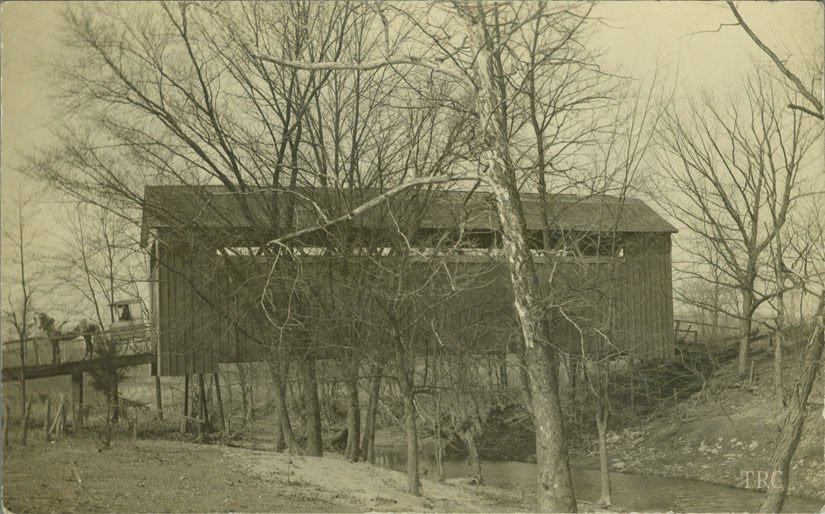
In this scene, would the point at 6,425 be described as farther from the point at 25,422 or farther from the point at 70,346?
the point at 70,346

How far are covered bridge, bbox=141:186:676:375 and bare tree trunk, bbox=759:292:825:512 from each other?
2808mm

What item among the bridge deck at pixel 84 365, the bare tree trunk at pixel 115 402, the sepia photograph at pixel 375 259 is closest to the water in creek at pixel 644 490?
the sepia photograph at pixel 375 259

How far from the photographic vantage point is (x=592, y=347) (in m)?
12.3

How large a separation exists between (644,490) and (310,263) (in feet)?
24.8

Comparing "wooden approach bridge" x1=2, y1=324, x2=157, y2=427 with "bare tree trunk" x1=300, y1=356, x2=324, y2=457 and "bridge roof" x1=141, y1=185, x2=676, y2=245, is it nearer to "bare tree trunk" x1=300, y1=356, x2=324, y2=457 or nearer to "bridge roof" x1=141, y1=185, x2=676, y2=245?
"bridge roof" x1=141, y1=185, x2=676, y2=245

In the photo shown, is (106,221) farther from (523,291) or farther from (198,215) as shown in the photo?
(523,291)

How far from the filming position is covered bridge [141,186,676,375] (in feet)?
33.4

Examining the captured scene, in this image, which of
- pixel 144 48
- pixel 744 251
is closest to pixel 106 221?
pixel 144 48

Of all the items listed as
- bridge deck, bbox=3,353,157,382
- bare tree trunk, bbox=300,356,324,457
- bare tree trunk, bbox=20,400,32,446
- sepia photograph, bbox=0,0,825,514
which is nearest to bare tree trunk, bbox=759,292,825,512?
sepia photograph, bbox=0,0,825,514

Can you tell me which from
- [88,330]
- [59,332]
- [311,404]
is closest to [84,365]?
[88,330]

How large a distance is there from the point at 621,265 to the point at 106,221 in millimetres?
8758

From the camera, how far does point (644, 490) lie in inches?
507

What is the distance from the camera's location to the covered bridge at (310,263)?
10.2 meters

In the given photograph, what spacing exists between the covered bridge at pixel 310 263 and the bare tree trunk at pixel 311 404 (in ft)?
2.21
